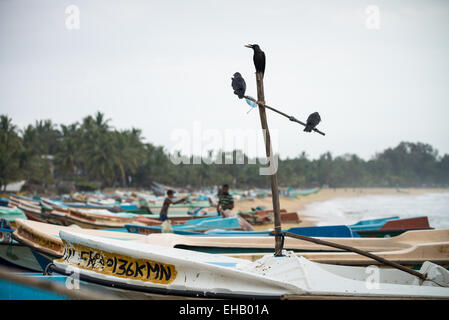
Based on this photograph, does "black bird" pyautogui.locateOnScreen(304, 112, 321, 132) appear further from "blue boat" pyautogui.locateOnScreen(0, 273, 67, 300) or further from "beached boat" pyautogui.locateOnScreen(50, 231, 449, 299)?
"blue boat" pyautogui.locateOnScreen(0, 273, 67, 300)

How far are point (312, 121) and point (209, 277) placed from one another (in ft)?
6.61

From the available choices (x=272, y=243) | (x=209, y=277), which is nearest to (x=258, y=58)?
(x=209, y=277)

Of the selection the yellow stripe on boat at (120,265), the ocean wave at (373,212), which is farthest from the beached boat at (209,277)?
the ocean wave at (373,212)

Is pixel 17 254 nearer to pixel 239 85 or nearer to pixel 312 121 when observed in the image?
pixel 239 85

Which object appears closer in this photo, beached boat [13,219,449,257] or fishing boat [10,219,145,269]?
fishing boat [10,219,145,269]

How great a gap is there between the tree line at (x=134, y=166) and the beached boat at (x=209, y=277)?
15611mm

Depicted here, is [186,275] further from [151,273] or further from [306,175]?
[306,175]

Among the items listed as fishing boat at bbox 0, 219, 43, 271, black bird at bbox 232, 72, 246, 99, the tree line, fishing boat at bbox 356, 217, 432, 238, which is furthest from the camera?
the tree line

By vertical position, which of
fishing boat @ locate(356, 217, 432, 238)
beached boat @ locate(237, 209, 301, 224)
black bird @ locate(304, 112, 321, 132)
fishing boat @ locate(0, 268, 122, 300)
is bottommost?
beached boat @ locate(237, 209, 301, 224)

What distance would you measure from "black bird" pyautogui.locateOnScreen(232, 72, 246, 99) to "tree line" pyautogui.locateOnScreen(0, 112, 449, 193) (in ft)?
51.4

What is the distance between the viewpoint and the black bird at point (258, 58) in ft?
12.9

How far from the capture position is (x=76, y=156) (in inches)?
1950

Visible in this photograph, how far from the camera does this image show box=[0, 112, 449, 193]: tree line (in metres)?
41.4

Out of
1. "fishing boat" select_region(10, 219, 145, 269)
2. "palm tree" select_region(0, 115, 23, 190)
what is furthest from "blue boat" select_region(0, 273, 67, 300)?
"palm tree" select_region(0, 115, 23, 190)
